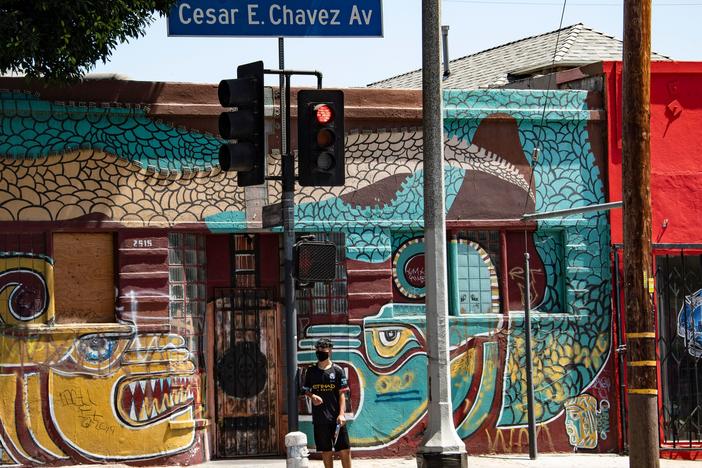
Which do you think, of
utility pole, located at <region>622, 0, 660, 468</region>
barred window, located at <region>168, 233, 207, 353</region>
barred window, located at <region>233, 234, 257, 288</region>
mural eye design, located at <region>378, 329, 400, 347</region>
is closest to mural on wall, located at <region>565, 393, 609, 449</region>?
mural eye design, located at <region>378, 329, 400, 347</region>

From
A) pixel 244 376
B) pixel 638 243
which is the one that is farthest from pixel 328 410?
pixel 638 243

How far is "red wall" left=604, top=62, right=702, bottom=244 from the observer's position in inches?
747

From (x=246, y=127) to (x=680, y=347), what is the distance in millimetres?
9529

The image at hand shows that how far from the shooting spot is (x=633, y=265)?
41.5 ft

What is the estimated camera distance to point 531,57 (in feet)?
80.6

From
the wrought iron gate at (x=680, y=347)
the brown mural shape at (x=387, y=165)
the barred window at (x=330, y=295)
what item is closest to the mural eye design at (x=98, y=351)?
the barred window at (x=330, y=295)

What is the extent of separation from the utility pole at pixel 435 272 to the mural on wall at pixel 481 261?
10.4ft

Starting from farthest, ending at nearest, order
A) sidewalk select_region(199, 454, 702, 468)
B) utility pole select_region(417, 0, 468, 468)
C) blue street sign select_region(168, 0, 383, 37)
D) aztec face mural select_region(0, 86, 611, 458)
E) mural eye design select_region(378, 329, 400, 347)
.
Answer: mural eye design select_region(378, 329, 400, 347)
sidewalk select_region(199, 454, 702, 468)
aztec face mural select_region(0, 86, 611, 458)
blue street sign select_region(168, 0, 383, 37)
utility pole select_region(417, 0, 468, 468)

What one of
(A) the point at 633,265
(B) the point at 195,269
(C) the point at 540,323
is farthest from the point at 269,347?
(A) the point at 633,265

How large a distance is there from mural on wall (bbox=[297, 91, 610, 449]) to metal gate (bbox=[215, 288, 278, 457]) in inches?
22.3

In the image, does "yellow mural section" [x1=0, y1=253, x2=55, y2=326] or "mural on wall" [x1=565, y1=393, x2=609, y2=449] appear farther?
"mural on wall" [x1=565, y1=393, x2=609, y2=449]

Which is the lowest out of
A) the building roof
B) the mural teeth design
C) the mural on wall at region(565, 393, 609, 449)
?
the mural on wall at region(565, 393, 609, 449)

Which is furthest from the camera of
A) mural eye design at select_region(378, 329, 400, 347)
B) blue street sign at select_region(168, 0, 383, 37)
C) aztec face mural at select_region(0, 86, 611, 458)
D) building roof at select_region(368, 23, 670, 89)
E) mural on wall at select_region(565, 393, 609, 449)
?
building roof at select_region(368, 23, 670, 89)

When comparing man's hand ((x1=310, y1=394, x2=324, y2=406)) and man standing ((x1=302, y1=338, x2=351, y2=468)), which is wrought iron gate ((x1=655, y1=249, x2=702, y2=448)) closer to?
man standing ((x1=302, y1=338, x2=351, y2=468))
